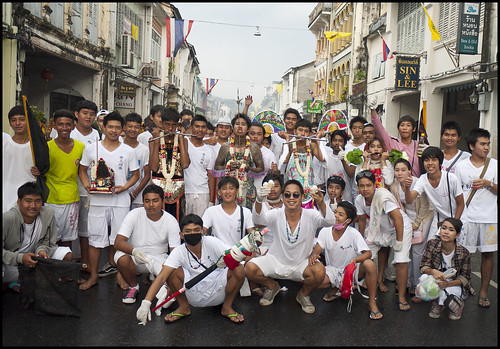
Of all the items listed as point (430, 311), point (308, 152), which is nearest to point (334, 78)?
point (308, 152)

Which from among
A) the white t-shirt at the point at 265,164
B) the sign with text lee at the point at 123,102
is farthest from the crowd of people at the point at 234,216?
the sign with text lee at the point at 123,102

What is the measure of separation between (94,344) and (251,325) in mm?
1332

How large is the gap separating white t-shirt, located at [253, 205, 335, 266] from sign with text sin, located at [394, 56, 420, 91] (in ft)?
38.0

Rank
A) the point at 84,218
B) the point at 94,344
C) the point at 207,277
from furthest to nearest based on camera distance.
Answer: the point at 84,218 → the point at 207,277 → the point at 94,344

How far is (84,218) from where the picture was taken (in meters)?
5.61

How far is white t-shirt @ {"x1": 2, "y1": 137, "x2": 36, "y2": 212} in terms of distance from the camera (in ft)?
16.1

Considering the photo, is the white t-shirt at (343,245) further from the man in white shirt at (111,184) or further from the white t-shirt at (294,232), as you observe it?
the man in white shirt at (111,184)

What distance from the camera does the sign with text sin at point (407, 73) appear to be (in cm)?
1496

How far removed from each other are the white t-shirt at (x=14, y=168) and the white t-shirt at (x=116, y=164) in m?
0.57

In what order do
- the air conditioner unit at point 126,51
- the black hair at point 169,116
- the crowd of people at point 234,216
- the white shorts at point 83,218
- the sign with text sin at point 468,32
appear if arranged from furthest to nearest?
the air conditioner unit at point 126,51, the sign with text sin at point 468,32, the black hair at point 169,116, the white shorts at point 83,218, the crowd of people at point 234,216

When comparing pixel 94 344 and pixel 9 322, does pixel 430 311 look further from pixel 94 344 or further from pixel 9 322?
pixel 9 322

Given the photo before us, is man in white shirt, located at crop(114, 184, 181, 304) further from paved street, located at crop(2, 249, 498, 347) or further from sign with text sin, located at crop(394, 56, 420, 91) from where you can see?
sign with text sin, located at crop(394, 56, 420, 91)

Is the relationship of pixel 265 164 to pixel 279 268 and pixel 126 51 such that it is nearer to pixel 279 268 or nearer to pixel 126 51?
pixel 279 268

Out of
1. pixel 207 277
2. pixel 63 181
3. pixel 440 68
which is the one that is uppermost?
pixel 440 68
